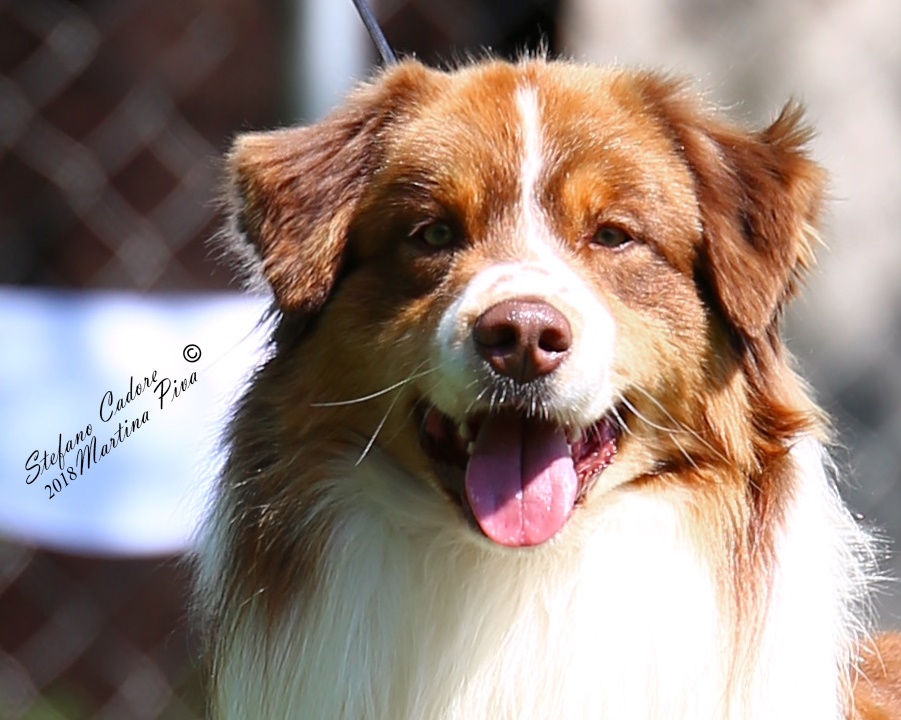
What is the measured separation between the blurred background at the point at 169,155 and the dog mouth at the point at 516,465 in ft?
6.24

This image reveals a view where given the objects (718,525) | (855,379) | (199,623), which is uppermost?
(718,525)

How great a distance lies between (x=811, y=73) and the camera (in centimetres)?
561

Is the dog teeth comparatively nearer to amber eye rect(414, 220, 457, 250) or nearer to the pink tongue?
the pink tongue

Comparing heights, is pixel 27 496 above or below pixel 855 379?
above

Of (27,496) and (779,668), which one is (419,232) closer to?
(779,668)

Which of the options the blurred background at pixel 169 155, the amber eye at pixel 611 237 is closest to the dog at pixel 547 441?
the amber eye at pixel 611 237

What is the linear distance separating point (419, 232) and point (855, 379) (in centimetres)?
320

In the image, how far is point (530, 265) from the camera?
2922mm

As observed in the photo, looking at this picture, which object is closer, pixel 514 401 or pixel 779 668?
pixel 514 401

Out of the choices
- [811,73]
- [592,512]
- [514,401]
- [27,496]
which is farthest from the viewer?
[811,73]

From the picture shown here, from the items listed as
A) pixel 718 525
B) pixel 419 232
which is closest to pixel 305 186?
pixel 419 232

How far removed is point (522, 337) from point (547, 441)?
1.00 feet

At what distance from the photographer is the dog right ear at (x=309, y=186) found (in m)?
3.14

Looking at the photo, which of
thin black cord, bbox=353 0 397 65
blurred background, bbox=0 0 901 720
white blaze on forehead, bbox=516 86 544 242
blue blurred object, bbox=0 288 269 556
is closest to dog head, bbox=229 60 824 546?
→ white blaze on forehead, bbox=516 86 544 242
